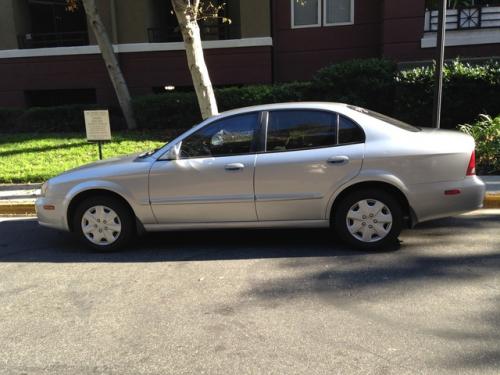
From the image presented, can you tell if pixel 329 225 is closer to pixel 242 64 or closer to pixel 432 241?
pixel 432 241

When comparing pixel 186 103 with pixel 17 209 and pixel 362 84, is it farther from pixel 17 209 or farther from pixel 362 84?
pixel 17 209

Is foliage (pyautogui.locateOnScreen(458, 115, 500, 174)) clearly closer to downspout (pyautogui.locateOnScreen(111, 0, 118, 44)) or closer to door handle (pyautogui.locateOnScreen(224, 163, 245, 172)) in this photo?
door handle (pyautogui.locateOnScreen(224, 163, 245, 172))

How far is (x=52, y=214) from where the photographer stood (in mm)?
5770

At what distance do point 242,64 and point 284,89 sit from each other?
12.7ft

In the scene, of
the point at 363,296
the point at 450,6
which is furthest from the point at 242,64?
the point at 363,296

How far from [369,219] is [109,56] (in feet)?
32.4

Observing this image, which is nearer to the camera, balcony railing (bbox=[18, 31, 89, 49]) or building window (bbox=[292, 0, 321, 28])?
building window (bbox=[292, 0, 321, 28])

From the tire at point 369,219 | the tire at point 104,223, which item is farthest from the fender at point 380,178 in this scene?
the tire at point 104,223

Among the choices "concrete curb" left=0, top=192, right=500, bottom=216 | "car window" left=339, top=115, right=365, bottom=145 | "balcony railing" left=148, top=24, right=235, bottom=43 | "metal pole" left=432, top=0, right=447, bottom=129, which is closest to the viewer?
"car window" left=339, top=115, right=365, bottom=145

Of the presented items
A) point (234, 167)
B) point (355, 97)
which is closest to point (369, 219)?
point (234, 167)

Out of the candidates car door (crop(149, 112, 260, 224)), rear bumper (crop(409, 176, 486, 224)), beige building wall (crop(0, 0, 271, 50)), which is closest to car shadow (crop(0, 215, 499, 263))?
car door (crop(149, 112, 260, 224))

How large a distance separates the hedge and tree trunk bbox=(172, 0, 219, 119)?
266 cm

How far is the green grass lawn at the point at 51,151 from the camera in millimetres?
9547

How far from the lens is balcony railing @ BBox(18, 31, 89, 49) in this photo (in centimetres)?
1741
